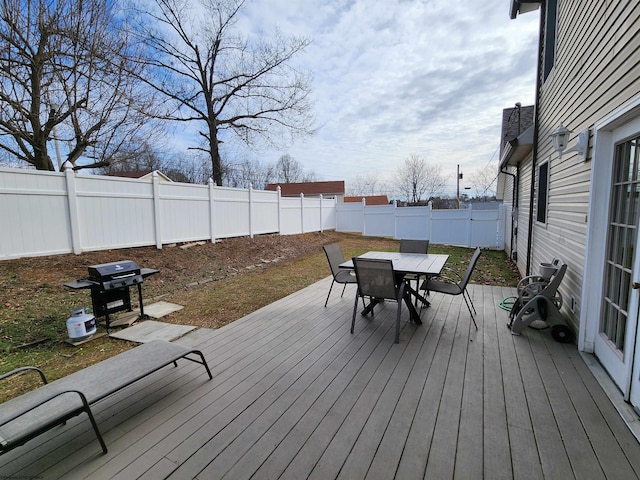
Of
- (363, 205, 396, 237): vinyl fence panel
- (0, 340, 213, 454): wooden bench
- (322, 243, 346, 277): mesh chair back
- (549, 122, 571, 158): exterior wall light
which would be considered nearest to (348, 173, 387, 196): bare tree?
(363, 205, 396, 237): vinyl fence panel

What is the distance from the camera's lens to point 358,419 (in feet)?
6.51

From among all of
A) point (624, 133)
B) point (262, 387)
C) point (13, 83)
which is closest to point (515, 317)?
point (624, 133)

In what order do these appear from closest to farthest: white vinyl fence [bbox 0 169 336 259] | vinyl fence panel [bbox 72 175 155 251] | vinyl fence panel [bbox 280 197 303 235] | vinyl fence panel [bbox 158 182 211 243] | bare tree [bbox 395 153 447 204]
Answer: white vinyl fence [bbox 0 169 336 259]
vinyl fence panel [bbox 72 175 155 251]
vinyl fence panel [bbox 158 182 211 243]
vinyl fence panel [bbox 280 197 303 235]
bare tree [bbox 395 153 447 204]

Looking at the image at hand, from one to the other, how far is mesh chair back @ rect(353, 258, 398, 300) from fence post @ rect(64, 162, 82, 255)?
5.82 metres

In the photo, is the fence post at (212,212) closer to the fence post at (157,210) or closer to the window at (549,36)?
the fence post at (157,210)

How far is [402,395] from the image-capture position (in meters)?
2.25

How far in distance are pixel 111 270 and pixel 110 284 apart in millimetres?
175

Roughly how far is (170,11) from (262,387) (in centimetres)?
1439

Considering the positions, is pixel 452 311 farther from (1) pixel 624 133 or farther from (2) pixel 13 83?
(2) pixel 13 83

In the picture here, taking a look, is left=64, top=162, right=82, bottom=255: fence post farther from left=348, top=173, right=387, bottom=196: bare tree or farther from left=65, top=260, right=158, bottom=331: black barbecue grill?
left=348, top=173, right=387, bottom=196: bare tree

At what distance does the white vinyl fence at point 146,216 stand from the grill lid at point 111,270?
9.63ft

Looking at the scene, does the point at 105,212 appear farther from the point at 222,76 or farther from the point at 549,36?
the point at 222,76

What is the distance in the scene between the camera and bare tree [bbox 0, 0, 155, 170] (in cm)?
→ 576

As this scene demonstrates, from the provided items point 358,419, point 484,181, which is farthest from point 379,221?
point 484,181
